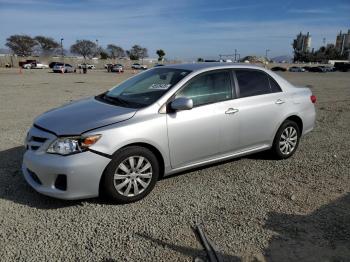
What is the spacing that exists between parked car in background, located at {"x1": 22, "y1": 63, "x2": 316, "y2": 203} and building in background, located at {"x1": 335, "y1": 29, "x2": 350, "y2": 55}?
145 meters

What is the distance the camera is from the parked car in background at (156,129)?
3973 millimetres

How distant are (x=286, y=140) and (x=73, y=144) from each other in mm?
3589

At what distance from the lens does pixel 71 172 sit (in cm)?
387

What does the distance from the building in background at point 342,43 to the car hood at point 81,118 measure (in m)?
147

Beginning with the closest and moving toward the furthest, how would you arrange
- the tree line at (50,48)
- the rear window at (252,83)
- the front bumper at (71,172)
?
the front bumper at (71,172) → the rear window at (252,83) → the tree line at (50,48)

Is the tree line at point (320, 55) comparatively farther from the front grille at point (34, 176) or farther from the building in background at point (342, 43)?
the front grille at point (34, 176)

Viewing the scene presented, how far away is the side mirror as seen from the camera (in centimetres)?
441

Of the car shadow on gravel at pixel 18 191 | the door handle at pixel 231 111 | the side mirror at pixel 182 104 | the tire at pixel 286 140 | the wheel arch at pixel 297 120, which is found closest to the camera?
the car shadow on gravel at pixel 18 191

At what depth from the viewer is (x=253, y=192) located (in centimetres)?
471

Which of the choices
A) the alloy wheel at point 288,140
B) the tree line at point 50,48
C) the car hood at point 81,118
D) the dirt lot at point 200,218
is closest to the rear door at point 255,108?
the alloy wheel at point 288,140

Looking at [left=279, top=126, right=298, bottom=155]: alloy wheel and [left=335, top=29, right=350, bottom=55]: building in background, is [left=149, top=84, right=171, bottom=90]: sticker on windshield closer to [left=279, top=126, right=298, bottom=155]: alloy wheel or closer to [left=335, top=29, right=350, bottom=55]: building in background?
[left=279, top=126, right=298, bottom=155]: alloy wheel

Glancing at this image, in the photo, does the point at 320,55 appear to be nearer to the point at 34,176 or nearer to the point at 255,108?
the point at 255,108

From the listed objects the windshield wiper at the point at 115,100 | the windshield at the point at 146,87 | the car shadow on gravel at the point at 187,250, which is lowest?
the car shadow on gravel at the point at 187,250

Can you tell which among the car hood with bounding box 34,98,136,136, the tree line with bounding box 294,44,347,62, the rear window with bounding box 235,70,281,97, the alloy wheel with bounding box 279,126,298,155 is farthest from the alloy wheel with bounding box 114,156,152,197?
the tree line with bounding box 294,44,347,62
